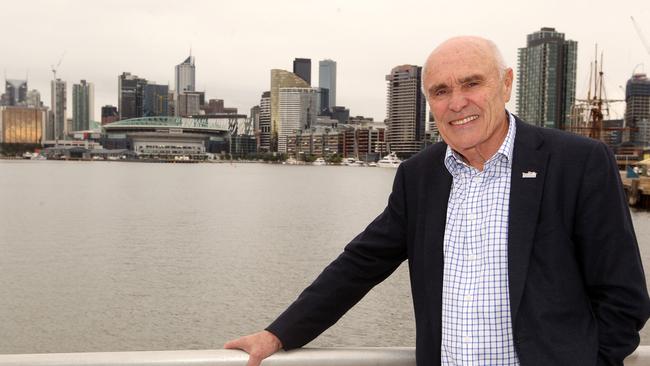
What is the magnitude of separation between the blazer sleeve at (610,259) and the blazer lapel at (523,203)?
135 mm

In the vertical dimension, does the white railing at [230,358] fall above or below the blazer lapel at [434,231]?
below

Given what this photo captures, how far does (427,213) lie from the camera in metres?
2.36

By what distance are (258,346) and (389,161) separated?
565ft

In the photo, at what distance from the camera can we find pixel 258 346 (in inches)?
88.9

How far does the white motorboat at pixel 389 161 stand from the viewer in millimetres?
171375

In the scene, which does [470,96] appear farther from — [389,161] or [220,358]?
[389,161]

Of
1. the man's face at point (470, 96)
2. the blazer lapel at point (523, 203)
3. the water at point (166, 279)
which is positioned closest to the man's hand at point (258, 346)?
the blazer lapel at point (523, 203)

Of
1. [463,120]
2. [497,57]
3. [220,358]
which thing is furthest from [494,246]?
[220,358]

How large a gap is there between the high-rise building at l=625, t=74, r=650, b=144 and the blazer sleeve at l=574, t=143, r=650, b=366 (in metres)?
182

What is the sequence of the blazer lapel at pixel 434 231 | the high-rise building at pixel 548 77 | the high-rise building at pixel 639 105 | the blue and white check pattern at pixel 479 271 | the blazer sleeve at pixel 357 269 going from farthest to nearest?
1. the high-rise building at pixel 639 105
2. the high-rise building at pixel 548 77
3. the blazer sleeve at pixel 357 269
4. the blazer lapel at pixel 434 231
5. the blue and white check pattern at pixel 479 271

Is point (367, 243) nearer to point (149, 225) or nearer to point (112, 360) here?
point (112, 360)

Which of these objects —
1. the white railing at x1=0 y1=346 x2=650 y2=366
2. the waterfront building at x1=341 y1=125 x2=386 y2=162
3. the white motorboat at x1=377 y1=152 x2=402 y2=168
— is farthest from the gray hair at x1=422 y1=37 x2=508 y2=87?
the waterfront building at x1=341 y1=125 x2=386 y2=162

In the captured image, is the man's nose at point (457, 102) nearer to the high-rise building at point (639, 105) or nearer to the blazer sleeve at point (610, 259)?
the blazer sleeve at point (610, 259)

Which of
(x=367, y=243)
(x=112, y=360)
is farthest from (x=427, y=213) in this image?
(x=112, y=360)
